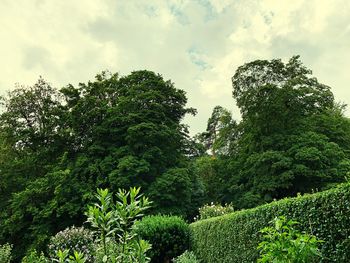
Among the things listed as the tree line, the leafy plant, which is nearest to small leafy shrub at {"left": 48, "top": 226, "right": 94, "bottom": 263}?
the tree line

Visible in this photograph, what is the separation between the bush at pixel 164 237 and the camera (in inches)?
518

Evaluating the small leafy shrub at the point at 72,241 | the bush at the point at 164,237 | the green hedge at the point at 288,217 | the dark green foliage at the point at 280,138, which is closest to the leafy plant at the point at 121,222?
the green hedge at the point at 288,217

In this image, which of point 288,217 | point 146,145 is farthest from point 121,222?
point 146,145

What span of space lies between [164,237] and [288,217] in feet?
26.1

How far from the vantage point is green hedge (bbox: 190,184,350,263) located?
4.64 meters

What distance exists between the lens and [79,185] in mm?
22188

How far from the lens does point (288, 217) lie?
602 cm

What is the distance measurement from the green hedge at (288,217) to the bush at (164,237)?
1.92 meters

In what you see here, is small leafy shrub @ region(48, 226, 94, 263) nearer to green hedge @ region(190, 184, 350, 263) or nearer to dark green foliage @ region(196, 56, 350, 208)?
green hedge @ region(190, 184, 350, 263)

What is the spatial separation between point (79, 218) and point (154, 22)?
580 inches

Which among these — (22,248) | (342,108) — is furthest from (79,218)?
(342,108)

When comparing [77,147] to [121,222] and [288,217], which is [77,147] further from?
[121,222]

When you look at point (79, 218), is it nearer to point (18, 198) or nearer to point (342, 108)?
point (18, 198)

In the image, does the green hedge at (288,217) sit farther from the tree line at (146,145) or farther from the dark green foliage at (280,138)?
the dark green foliage at (280,138)
